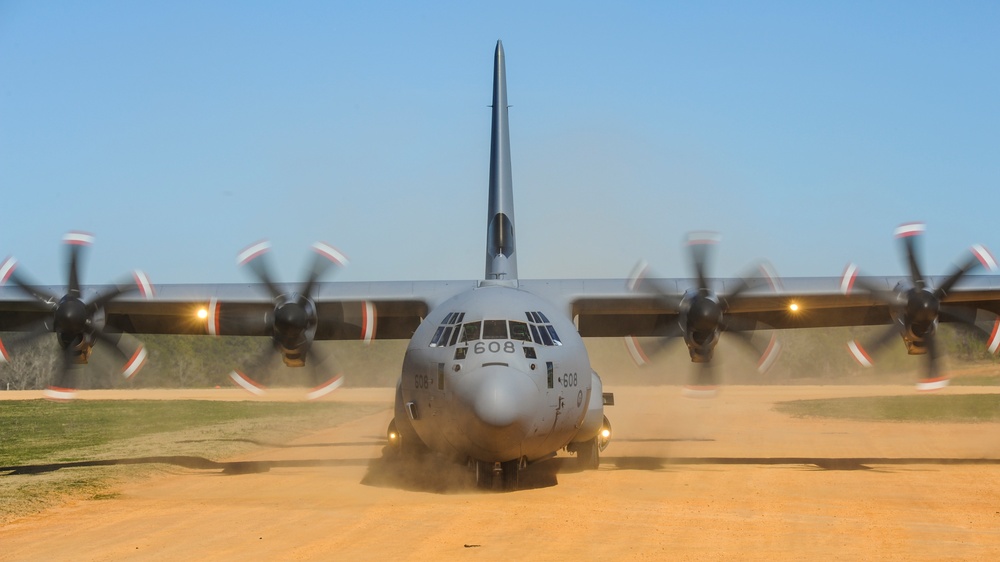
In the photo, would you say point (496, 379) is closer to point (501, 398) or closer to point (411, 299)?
point (501, 398)

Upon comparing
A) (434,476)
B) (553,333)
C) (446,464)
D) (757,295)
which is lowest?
(446,464)

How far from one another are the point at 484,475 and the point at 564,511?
276 centimetres

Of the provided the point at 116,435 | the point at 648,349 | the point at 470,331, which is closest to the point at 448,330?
the point at 470,331

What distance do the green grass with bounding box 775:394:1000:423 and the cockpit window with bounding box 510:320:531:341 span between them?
93.2ft

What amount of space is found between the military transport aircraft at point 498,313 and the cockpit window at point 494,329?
28 millimetres

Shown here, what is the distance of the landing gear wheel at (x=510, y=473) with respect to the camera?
1750cm

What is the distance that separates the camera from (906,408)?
159 ft

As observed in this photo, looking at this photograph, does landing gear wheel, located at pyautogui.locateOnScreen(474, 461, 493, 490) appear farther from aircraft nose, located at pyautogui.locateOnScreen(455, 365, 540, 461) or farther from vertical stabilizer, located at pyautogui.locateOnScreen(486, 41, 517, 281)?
vertical stabilizer, located at pyautogui.locateOnScreen(486, 41, 517, 281)

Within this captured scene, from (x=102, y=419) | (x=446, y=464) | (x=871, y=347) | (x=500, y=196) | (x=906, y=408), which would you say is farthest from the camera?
(x=906, y=408)

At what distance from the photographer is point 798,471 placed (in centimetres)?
2133

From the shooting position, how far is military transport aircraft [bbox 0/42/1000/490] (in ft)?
57.7

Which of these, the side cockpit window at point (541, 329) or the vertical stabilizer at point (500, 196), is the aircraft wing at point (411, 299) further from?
the side cockpit window at point (541, 329)

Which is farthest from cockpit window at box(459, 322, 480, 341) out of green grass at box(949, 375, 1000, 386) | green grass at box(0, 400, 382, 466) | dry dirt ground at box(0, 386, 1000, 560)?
green grass at box(949, 375, 1000, 386)

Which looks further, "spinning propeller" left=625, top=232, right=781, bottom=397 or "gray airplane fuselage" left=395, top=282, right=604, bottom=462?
"spinning propeller" left=625, top=232, right=781, bottom=397
